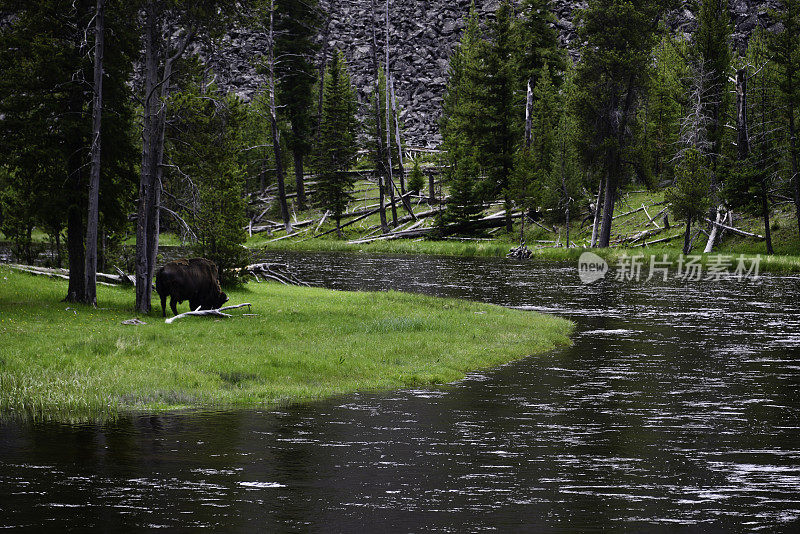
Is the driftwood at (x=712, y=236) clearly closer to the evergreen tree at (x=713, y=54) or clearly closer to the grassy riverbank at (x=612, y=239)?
the grassy riverbank at (x=612, y=239)

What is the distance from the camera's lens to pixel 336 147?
78500mm

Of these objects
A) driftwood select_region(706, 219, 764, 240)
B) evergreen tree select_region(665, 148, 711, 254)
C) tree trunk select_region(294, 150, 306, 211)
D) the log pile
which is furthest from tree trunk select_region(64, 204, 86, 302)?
tree trunk select_region(294, 150, 306, 211)

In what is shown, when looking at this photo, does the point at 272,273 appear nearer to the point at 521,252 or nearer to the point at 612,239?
the point at 521,252

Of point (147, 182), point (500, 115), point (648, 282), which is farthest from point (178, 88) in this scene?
point (500, 115)

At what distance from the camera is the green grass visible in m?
14.8

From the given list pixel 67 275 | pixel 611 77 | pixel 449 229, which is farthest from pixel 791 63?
pixel 67 275

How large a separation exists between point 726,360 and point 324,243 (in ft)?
177

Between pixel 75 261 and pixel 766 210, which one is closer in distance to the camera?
pixel 75 261

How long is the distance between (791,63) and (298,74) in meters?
47.5

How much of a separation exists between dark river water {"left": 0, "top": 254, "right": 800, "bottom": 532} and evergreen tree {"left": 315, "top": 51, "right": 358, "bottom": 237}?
57663mm

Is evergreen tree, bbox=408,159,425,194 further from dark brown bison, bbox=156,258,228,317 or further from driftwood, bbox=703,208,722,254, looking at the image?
dark brown bison, bbox=156,258,228,317

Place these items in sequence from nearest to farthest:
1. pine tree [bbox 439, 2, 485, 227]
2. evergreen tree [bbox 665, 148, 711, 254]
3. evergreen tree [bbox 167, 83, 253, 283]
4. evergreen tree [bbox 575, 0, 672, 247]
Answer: evergreen tree [bbox 167, 83, 253, 283] < evergreen tree [bbox 575, 0, 672, 247] < evergreen tree [bbox 665, 148, 711, 254] < pine tree [bbox 439, 2, 485, 227]

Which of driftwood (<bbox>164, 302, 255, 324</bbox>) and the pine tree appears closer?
driftwood (<bbox>164, 302, 255, 324</bbox>)

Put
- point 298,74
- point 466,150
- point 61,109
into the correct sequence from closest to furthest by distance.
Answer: point 61,109
point 466,150
point 298,74
